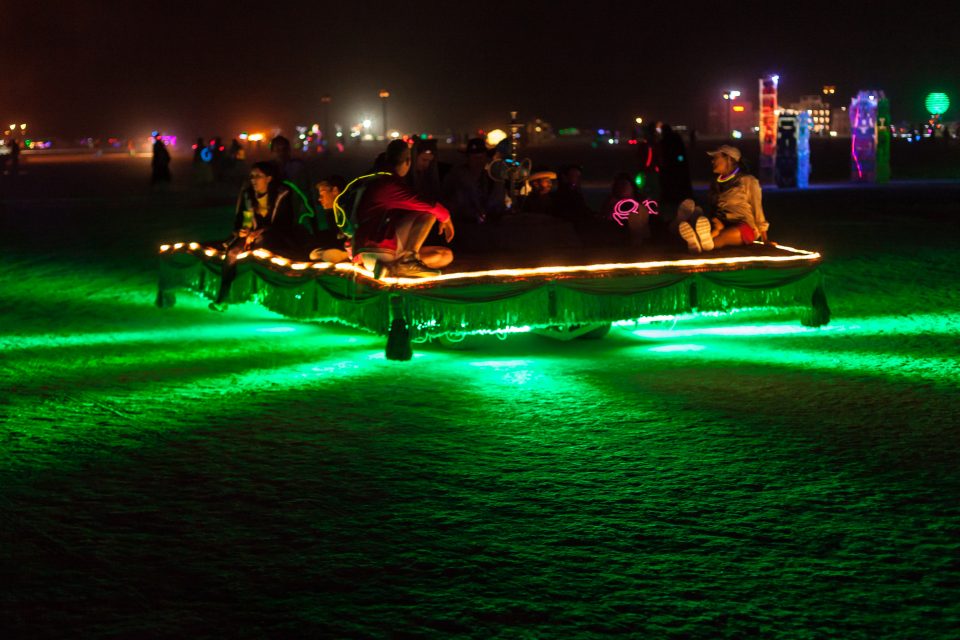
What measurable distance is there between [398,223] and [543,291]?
1291 millimetres

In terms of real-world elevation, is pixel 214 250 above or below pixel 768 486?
Result: above

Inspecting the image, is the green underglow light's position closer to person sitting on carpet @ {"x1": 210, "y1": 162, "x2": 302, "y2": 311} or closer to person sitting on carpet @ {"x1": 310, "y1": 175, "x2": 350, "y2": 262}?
person sitting on carpet @ {"x1": 310, "y1": 175, "x2": 350, "y2": 262}

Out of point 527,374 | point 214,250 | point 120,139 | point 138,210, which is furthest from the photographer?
point 120,139

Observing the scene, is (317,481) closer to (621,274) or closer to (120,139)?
(621,274)

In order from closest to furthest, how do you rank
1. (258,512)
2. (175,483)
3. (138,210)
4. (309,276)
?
(258,512), (175,483), (309,276), (138,210)

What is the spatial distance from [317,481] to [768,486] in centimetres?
217

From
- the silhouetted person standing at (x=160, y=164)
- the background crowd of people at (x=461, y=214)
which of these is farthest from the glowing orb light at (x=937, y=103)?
the background crowd of people at (x=461, y=214)

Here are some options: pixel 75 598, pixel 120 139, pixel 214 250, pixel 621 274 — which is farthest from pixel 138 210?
pixel 120 139

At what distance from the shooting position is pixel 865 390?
8086mm

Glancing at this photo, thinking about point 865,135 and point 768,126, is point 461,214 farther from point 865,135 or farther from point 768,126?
point 865,135

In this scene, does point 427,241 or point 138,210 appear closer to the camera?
point 427,241

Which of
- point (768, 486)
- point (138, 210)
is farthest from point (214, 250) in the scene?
point (138, 210)

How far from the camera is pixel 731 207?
11719 mm

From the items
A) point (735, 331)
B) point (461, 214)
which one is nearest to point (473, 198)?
point (461, 214)
